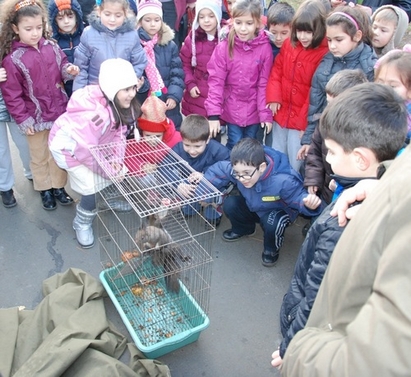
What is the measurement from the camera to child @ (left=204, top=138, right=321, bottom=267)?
2.93 m

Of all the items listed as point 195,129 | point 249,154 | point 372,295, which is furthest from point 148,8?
point 372,295

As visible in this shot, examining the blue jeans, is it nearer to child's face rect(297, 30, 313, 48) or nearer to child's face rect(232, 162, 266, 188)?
child's face rect(297, 30, 313, 48)

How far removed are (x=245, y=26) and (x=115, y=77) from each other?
119 cm

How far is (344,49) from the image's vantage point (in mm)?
3100

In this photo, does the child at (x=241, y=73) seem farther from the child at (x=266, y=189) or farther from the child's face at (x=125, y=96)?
the child's face at (x=125, y=96)

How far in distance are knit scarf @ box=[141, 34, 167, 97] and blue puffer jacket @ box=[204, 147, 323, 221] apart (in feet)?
3.60

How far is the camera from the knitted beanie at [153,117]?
3572 mm

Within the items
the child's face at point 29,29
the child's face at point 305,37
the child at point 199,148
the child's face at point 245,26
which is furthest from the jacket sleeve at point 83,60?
the child's face at point 305,37

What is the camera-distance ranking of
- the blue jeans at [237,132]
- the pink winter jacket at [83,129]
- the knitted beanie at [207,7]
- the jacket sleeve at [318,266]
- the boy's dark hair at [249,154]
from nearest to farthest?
the jacket sleeve at [318,266], the boy's dark hair at [249,154], the pink winter jacket at [83,129], the knitted beanie at [207,7], the blue jeans at [237,132]

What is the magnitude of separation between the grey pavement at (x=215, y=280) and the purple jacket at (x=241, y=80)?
93 cm

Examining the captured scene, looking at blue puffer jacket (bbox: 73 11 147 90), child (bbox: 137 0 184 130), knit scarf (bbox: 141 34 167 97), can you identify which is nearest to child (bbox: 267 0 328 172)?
child (bbox: 137 0 184 130)

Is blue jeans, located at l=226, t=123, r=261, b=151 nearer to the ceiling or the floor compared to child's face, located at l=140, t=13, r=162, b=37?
nearer to the floor

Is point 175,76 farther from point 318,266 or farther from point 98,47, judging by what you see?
point 318,266

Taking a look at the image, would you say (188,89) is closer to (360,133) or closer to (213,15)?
(213,15)
